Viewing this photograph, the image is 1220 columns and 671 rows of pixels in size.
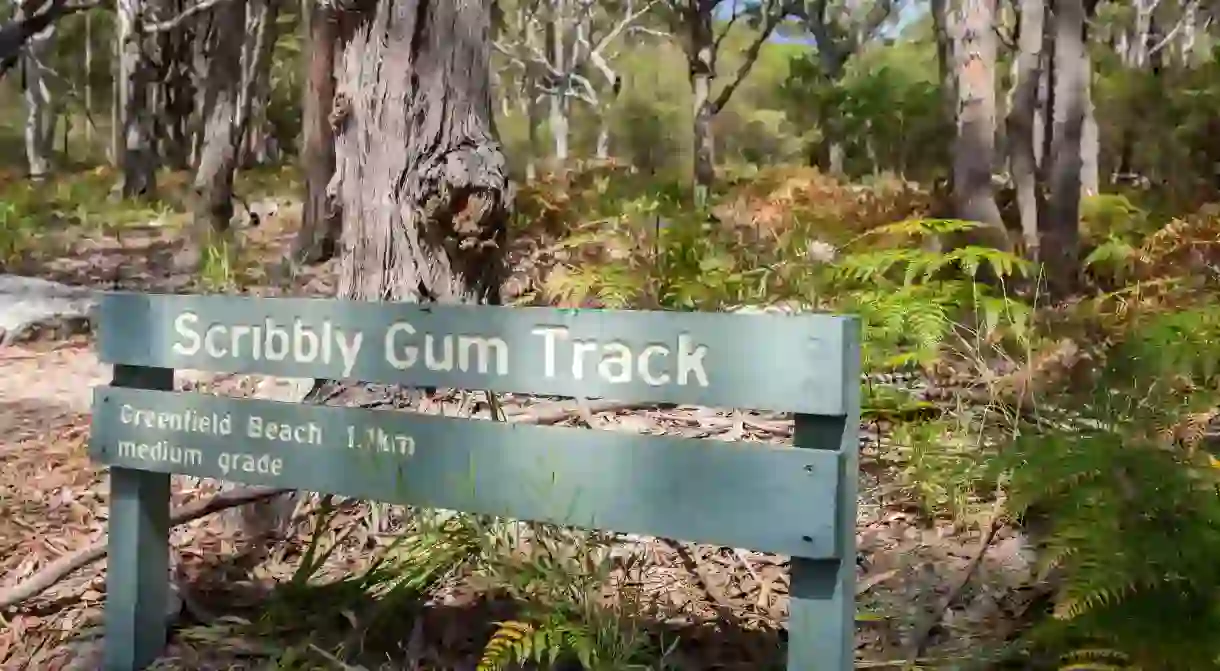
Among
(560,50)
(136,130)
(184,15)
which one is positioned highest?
(560,50)

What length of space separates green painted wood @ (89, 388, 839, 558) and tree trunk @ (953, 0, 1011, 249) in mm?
4933

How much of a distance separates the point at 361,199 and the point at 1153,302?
352 cm

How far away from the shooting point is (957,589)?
9.46ft

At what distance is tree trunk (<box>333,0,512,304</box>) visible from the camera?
12.8 ft

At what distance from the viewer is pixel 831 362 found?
1998mm

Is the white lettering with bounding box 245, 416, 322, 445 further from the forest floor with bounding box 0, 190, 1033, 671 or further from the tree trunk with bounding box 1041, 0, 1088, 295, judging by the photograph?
the tree trunk with bounding box 1041, 0, 1088, 295

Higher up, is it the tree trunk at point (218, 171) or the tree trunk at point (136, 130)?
the tree trunk at point (136, 130)

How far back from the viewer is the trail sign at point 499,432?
6.72 ft

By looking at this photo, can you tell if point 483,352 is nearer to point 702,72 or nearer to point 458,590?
point 458,590

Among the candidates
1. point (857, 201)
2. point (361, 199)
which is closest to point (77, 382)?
point (361, 199)

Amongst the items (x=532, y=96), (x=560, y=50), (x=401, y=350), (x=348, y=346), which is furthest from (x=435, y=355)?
(x=532, y=96)

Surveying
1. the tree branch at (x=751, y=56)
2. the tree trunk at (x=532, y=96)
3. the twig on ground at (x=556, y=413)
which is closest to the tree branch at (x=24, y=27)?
the twig on ground at (x=556, y=413)

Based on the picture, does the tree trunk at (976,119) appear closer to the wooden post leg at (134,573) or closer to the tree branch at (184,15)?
the wooden post leg at (134,573)

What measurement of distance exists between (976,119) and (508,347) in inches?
204
